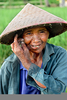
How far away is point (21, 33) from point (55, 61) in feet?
1.31

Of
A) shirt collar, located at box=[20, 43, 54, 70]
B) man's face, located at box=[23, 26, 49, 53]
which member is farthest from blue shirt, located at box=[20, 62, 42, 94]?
man's face, located at box=[23, 26, 49, 53]

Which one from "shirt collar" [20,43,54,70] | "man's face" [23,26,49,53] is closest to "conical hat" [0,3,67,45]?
"man's face" [23,26,49,53]

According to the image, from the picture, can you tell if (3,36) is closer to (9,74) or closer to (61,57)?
(9,74)

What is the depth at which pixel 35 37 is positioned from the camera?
Result: 144 centimetres

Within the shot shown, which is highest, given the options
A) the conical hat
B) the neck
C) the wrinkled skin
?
the conical hat

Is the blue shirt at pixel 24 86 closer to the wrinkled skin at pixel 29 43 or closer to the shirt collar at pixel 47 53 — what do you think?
the shirt collar at pixel 47 53

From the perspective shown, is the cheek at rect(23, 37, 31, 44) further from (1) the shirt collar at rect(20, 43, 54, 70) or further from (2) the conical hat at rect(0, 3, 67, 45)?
(1) the shirt collar at rect(20, 43, 54, 70)

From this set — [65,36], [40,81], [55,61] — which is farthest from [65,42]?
[40,81]

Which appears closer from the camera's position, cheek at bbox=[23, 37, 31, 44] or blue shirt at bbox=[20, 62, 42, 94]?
cheek at bbox=[23, 37, 31, 44]

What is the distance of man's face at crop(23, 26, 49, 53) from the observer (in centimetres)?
145

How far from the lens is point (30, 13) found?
1.45m

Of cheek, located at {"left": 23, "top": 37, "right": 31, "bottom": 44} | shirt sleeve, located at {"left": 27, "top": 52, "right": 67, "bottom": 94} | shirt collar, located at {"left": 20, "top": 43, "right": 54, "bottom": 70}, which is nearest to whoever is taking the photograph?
shirt sleeve, located at {"left": 27, "top": 52, "right": 67, "bottom": 94}

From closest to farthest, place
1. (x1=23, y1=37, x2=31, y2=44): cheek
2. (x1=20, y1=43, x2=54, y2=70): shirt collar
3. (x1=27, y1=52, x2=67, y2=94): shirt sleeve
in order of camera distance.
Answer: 1. (x1=27, y1=52, x2=67, y2=94): shirt sleeve
2. (x1=23, y1=37, x2=31, y2=44): cheek
3. (x1=20, y1=43, x2=54, y2=70): shirt collar

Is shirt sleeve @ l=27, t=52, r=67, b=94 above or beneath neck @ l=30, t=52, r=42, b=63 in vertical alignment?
beneath
